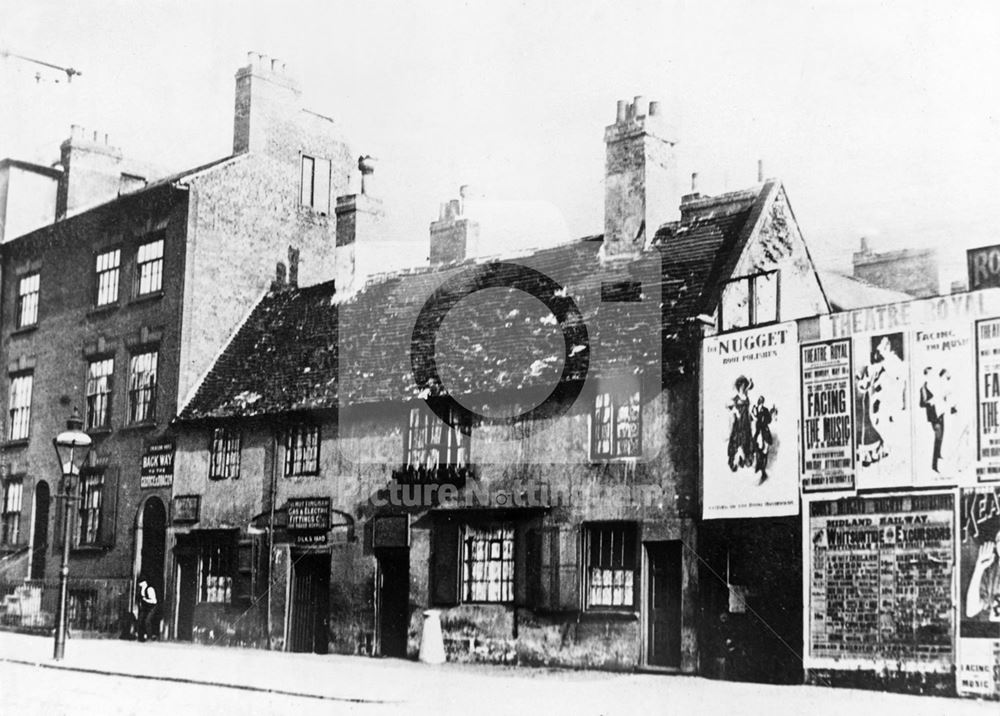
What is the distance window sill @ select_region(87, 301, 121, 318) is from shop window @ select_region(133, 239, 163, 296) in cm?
68

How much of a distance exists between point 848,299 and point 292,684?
13.7 meters

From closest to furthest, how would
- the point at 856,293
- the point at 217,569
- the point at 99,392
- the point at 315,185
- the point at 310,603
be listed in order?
the point at 310,603 < the point at 217,569 < the point at 856,293 < the point at 99,392 < the point at 315,185

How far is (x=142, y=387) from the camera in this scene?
87.3 feet

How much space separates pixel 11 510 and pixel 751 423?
19981 millimetres

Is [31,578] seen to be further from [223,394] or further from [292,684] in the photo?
[292,684]

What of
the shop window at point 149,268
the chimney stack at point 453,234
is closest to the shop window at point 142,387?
the shop window at point 149,268

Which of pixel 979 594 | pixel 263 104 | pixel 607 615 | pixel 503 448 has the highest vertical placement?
pixel 263 104

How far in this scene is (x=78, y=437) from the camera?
69.3 ft

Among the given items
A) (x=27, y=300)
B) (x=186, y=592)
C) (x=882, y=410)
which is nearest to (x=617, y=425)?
(x=882, y=410)

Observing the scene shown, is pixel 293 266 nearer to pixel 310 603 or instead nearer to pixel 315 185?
pixel 315 185

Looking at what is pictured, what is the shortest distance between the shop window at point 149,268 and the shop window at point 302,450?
5886 millimetres

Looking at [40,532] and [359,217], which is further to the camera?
[40,532]

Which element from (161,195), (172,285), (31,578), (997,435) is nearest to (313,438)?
(172,285)

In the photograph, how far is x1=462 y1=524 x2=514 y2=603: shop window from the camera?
1962cm
